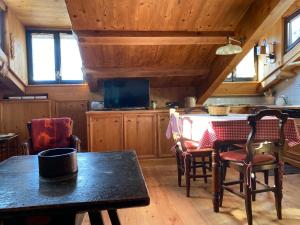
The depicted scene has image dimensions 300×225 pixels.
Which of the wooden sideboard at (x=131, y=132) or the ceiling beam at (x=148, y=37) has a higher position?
the ceiling beam at (x=148, y=37)

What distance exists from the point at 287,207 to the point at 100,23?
2.90 meters

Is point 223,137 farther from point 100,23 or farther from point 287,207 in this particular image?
point 100,23

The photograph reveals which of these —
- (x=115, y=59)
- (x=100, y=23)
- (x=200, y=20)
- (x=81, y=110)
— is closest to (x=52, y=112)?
(x=81, y=110)

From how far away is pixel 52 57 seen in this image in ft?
15.6

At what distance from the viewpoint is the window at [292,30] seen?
4.38 metres

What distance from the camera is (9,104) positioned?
4.53 metres

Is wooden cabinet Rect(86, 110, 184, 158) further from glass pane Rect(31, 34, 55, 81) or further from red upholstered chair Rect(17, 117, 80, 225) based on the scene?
glass pane Rect(31, 34, 55, 81)

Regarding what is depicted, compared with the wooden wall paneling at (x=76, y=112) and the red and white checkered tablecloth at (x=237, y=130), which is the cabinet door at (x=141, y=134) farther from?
the red and white checkered tablecloth at (x=237, y=130)

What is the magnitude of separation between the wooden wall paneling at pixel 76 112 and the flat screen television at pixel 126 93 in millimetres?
554

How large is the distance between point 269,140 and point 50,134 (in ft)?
8.01

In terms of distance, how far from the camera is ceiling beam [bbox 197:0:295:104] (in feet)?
9.19

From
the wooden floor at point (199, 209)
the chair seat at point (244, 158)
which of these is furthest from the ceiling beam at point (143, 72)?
the chair seat at point (244, 158)

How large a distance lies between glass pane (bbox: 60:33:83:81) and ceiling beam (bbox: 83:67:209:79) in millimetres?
730

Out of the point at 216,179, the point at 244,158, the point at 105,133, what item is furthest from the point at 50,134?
the point at 244,158
